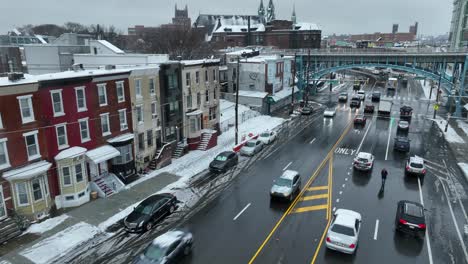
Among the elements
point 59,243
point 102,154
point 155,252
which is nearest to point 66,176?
point 102,154

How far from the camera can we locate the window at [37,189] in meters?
22.6

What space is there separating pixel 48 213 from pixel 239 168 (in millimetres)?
17626

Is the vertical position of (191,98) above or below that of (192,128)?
above

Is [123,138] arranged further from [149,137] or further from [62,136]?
[62,136]

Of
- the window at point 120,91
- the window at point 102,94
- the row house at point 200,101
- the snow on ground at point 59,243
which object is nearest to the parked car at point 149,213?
the snow on ground at point 59,243

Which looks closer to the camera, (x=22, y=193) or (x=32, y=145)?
(x=22, y=193)

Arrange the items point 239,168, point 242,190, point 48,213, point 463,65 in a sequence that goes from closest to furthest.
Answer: point 48,213, point 242,190, point 239,168, point 463,65

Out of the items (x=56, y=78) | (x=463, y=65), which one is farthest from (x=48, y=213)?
(x=463, y=65)

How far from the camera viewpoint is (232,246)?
65.4 ft

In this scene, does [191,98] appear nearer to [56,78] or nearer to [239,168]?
[239,168]

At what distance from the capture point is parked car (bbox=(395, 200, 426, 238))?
20.6 metres

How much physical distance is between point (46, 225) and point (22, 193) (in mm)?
2752

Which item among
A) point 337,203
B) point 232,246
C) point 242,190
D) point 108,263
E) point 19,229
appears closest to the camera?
point 108,263

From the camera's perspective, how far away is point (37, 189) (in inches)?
900
